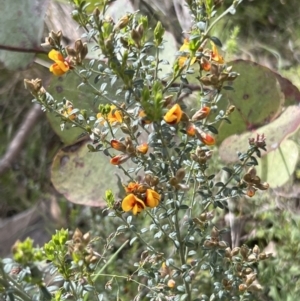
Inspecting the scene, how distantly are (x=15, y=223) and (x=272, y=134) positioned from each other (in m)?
0.71

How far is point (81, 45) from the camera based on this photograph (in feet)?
1.72

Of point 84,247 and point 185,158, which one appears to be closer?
point 84,247

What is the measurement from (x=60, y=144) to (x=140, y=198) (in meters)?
0.97

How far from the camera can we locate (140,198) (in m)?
0.53

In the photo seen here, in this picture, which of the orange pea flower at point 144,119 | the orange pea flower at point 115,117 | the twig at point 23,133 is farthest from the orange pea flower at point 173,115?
the twig at point 23,133

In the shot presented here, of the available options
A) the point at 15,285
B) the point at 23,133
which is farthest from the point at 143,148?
the point at 23,133

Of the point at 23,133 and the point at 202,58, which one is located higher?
the point at 202,58

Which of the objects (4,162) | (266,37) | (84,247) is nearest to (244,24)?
(266,37)

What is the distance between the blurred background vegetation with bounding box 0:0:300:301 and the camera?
1064 millimetres

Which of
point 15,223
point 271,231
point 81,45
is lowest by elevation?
point 271,231

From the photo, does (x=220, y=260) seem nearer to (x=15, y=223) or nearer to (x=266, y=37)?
(x=15, y=223)

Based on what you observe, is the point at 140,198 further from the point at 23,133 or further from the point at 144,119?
the point at 23,133

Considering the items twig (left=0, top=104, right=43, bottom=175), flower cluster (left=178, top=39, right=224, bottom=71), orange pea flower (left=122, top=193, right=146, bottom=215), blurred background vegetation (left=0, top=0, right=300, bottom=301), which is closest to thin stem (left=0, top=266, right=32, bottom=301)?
orange pea flower (left=122, top=193, right=146, bottom=215)

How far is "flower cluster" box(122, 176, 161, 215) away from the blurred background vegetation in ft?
1.68
